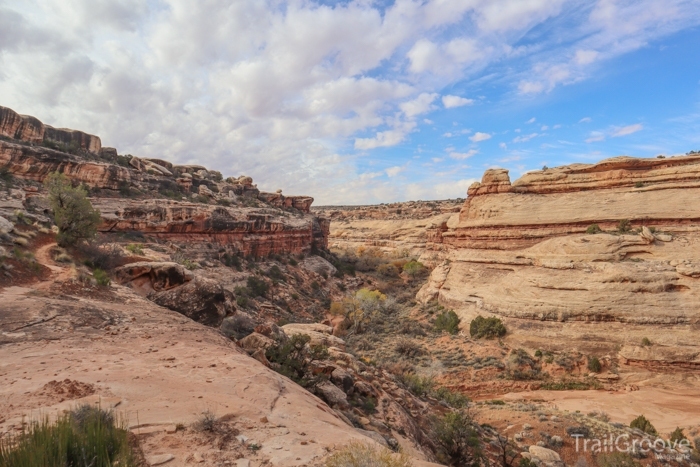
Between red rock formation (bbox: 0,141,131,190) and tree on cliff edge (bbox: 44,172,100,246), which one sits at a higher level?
→ red rock formation (bbox: 0,141,131,190)

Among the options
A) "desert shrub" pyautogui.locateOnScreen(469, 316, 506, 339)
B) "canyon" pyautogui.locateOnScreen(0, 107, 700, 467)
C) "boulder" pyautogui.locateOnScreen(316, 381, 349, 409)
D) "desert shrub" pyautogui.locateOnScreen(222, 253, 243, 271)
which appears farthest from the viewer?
"desert shrub" pyautogui.locateOnScreen(222, 253, 243, 271)

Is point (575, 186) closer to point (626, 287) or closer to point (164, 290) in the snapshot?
point (626, 287)

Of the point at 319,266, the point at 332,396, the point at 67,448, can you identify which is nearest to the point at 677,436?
the point at 332,396

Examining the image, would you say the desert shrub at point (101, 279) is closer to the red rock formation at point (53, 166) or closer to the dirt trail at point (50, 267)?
the dirt trail at point (50, 267)

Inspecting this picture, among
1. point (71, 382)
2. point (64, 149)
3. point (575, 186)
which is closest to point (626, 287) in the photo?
point (575, 186)

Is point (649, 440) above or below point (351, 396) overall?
below

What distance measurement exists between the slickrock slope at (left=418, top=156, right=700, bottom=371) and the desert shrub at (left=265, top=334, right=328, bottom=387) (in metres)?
14.0

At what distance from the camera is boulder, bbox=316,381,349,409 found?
25.2 ft

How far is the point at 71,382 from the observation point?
193 inches

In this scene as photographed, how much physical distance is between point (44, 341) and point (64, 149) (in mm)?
28529

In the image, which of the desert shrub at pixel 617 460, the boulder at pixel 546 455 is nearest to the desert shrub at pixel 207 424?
the boulder at pixel 546 455

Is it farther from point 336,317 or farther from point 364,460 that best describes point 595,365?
point 364,460

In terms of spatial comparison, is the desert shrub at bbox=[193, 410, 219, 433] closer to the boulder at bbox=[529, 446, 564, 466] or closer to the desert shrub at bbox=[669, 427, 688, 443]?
the boulder at bbox=[529, 446, 564, 466]

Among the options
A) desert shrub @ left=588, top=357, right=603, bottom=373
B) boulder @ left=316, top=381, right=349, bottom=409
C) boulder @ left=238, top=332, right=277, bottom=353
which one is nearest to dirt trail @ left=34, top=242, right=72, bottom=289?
boulder @ left=238, top=332, right=277, bottom=353
